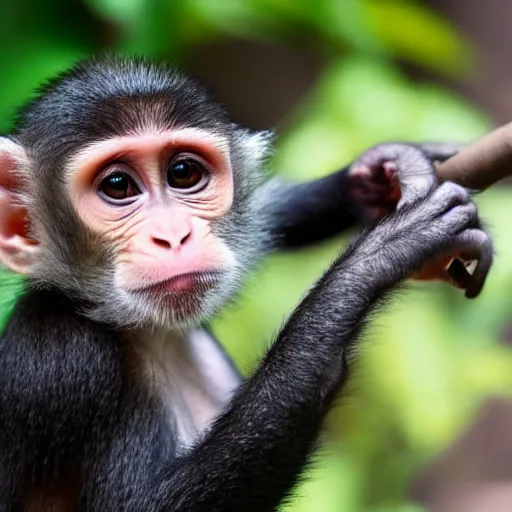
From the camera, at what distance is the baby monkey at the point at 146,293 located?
1.90 metres

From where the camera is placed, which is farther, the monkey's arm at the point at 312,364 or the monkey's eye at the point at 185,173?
the monkey's eye at the point at 185,173

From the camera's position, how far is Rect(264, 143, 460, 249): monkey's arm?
2.30 m

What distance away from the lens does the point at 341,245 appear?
2.96 m

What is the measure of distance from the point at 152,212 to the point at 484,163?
0.65 m

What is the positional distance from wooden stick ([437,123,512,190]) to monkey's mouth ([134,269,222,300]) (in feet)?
1.64

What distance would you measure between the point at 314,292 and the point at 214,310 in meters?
0.29

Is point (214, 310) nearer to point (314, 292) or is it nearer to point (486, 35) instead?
point (314, 292)

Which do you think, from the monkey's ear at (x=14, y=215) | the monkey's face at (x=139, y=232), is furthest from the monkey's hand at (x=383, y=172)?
the monkey's ear at (x=14, y=215)

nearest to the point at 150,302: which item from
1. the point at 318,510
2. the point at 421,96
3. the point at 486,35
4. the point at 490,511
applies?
the point at 318,510

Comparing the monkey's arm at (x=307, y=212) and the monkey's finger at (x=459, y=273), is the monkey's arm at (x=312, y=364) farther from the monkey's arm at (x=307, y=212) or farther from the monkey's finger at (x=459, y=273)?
the monkey's arm at (x=307, y=212)

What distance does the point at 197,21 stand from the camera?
3646 mm

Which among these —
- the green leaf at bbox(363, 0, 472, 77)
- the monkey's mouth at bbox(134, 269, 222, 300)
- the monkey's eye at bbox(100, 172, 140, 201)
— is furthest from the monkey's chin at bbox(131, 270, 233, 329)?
the green leaf at bbox(363, 0, 472, 77)

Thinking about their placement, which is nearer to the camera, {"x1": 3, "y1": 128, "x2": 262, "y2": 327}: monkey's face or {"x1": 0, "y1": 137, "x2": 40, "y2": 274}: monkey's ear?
{"x1": 3, "y1": 128, "x2": 262, "y2": 327}: monkey's face

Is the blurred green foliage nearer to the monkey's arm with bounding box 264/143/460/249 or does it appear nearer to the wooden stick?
the monkey's arm with bounding box 264/143/460/249
